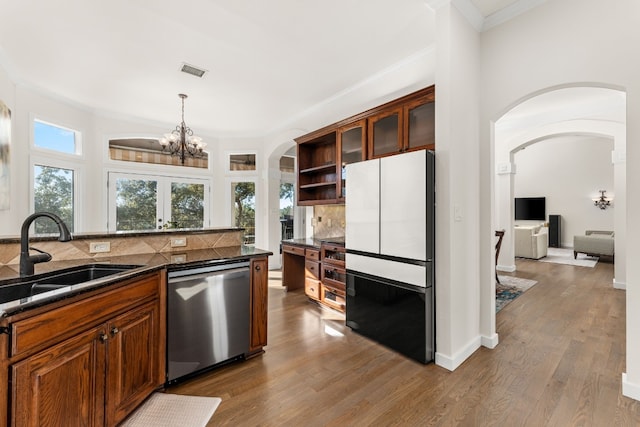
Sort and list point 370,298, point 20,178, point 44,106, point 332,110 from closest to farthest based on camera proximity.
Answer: point 370,298
point 20,178
point 44,106
point 332,110

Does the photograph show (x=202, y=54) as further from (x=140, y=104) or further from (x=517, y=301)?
(x=517, y=301)

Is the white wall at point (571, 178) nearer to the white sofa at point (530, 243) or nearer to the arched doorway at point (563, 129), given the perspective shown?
the white sofa at point (530, 243)

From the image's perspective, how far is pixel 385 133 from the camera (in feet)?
11.0

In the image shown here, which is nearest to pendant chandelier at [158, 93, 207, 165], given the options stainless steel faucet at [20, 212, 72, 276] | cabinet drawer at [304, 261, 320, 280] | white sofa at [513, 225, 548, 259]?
cabinet drawer at [304, 261, 320, 280]

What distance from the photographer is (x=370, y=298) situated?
285 centimetres

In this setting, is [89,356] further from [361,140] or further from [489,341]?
[361,140]

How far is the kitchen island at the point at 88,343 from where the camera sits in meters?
1.14

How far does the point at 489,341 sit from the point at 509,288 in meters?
2.47

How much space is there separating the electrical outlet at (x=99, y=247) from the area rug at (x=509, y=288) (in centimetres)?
440

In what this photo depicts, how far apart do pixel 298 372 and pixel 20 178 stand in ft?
15.3

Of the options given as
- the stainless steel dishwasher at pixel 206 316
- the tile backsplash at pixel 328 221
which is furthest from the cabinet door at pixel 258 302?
the tile backsplash at pixel 328 221

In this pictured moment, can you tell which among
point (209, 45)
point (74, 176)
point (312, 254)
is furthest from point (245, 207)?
point (209, 45)

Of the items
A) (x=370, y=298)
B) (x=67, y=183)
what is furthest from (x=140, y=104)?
(x=370, y=298)

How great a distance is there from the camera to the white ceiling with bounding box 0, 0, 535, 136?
2.50m
